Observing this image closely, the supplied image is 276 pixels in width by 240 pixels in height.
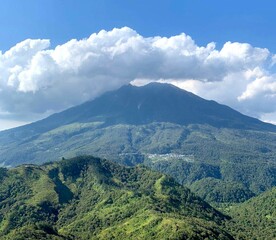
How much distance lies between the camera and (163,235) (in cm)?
16550

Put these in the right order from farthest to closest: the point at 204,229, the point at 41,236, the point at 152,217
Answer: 1. the point at 152,217
2. the point at 204,229
3. the point at 41,236

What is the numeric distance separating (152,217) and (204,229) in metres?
24.4

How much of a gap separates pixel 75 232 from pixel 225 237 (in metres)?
66.9

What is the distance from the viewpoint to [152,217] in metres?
186

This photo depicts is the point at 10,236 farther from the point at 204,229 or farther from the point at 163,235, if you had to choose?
the point at 204,229

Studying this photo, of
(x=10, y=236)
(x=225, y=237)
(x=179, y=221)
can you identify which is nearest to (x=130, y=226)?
(x=179, y=221)

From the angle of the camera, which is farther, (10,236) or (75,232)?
(75,232)

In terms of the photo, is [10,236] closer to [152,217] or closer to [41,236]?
[41,236]

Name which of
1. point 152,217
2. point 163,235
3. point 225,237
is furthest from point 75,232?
point 225,237

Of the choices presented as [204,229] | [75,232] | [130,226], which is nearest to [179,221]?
[204,229]

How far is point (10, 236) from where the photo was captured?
158 m

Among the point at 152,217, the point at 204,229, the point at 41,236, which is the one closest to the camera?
the point at 41,236

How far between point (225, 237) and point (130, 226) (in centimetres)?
3951

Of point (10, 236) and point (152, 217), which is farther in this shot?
point (152, 217)
